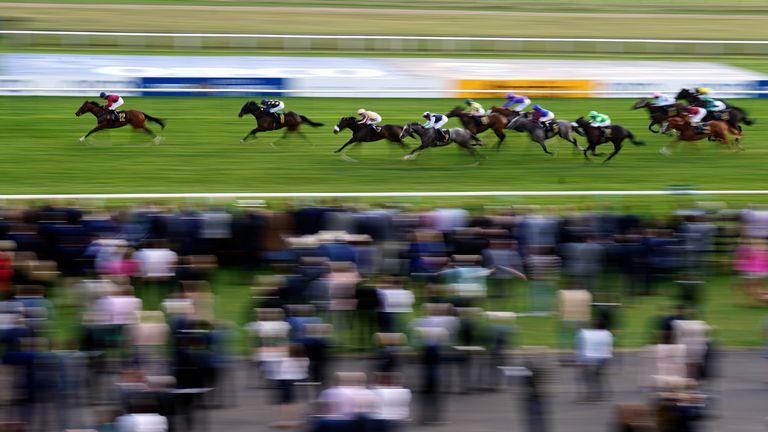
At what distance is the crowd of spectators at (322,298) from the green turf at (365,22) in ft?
68.2

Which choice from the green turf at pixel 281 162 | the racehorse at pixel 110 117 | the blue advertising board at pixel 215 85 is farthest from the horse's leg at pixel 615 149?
the racehorse at pixel 110 117

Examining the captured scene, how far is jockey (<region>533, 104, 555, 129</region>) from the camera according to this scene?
60.4 feet

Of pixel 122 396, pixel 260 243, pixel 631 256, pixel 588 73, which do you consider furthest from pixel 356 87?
pixel 122 396

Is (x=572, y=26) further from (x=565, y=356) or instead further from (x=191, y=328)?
(x=191, y=328)

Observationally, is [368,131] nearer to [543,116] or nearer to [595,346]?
[543,116]

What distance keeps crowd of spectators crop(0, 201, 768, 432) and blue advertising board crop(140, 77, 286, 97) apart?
9274mm

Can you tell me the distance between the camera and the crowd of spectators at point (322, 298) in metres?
8.48

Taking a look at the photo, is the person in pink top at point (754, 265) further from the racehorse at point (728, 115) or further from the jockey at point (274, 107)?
the jockey at point (274, 107)

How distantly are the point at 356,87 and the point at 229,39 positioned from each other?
7.13 m

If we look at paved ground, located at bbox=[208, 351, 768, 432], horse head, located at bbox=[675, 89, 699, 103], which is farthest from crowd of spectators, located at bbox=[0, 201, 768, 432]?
horse head, located at bbox=[675, 89, 699, 103]

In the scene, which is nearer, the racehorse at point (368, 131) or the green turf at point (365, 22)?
the racehorse at point (368, 131)

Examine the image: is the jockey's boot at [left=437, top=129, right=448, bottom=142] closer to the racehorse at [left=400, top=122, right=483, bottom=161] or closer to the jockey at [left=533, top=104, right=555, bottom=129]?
the racehorse at [left=400, top=122, right=483, bottom=161]

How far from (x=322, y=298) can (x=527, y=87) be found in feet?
45.2

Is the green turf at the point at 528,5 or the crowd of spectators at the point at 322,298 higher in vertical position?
the green turf at the point at 528,5
